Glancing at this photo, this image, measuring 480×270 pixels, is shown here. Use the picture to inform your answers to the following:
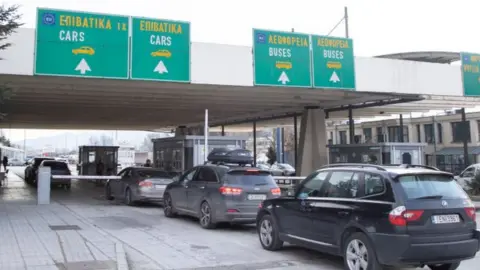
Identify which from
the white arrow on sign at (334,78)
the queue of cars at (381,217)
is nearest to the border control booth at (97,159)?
the white arrow on sign at (334,78)

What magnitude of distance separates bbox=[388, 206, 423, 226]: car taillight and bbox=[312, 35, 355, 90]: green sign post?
11538mm

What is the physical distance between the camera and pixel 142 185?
16.4 m

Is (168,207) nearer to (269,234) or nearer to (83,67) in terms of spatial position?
(83,67)

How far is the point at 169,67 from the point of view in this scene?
1574cm

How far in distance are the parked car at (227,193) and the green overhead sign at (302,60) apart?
5.90 meters

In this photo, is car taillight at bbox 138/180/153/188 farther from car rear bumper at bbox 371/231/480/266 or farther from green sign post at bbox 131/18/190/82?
car rear bumper at bbox 371/231/480/266

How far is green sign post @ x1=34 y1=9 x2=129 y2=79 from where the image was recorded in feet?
47.5

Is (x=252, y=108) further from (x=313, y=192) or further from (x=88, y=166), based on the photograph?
(x=313, y=192)

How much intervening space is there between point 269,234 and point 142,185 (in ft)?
27.4

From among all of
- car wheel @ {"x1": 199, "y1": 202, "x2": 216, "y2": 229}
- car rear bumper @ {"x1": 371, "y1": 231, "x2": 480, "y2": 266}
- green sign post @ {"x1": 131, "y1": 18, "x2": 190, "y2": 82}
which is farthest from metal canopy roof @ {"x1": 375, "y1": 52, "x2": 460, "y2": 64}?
car rear bumper @ {"x1": 371, "y1": 231, "x2": 480, "y2": 266}

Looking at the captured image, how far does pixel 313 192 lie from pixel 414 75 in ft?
45.5

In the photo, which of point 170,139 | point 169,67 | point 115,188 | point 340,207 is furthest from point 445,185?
point 170,139

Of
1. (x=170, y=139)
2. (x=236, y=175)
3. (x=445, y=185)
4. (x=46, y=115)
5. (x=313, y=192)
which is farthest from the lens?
(x=46, y=115)

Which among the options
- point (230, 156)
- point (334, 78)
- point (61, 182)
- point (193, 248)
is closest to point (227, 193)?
point (193, 248)
